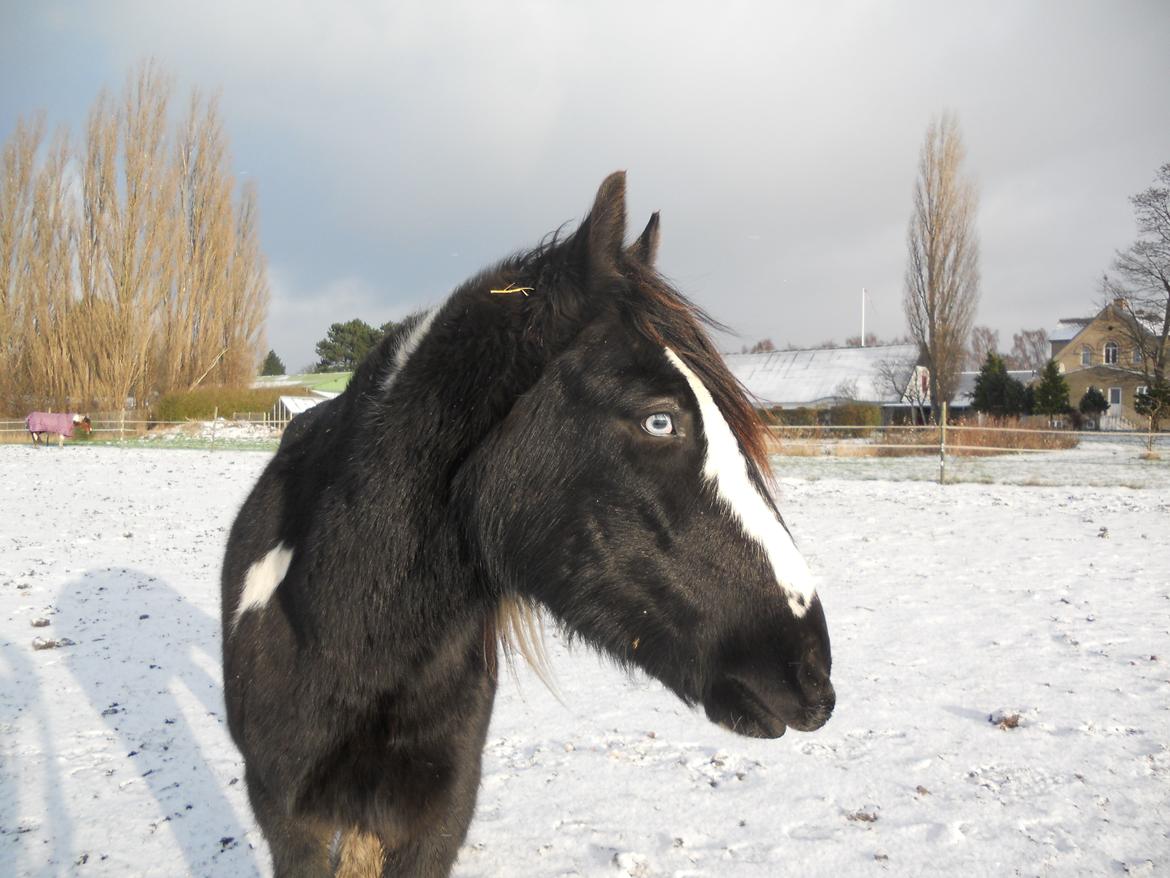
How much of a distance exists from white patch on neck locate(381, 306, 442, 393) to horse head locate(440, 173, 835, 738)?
0.97ft

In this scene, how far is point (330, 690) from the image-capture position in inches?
71.5

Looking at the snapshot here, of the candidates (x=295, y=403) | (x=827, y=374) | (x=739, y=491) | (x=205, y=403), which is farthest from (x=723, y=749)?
(x=827, y=374)

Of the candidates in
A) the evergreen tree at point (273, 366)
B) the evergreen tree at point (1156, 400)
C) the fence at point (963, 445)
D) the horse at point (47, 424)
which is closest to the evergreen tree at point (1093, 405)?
the evergreen tree at point (1156, 400)

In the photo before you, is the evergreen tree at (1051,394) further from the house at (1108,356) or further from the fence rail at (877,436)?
the fence rail at (877,436)

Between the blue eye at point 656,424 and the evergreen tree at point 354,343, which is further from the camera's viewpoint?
the evergreen tree at point 354,343

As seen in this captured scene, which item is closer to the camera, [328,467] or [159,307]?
[328,467]

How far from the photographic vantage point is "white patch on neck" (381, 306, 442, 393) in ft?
6.31

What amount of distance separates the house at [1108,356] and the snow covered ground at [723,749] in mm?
30898

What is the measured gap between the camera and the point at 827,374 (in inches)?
1762

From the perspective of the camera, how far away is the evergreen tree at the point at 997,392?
41812 mm

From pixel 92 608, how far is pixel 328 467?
19.6ft

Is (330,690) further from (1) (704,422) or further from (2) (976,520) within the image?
(2) (976,520)

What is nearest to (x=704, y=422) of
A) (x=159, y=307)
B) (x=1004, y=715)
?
(x=1004, y=715)

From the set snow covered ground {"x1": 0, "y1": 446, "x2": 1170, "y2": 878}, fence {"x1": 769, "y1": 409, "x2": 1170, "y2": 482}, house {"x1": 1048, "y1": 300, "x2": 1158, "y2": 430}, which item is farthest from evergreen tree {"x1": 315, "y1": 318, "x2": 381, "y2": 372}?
house {"x1": 1048, "y1": 300, "x2": 1158, "y2": 430}
